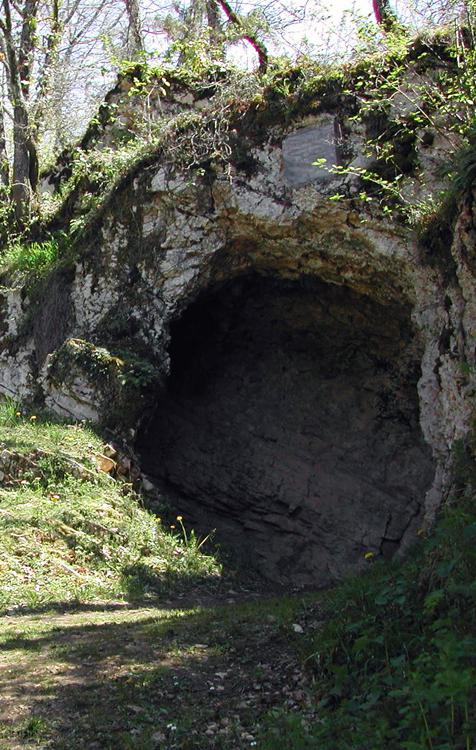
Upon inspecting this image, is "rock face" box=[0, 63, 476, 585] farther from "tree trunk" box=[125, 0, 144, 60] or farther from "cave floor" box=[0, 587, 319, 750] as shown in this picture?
"tree trunk" box=[125, 0, 144, 60]

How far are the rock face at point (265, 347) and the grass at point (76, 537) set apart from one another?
2.61 feet

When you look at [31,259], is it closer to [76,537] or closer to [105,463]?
[105,463]

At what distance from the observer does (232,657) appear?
487 cm

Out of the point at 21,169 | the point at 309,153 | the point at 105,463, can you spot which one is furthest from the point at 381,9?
the point at 105,463

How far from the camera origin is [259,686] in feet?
14.6

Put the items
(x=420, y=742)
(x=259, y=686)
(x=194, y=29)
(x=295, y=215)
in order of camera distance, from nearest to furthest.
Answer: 1. (x=420, y=742)
2. (x=259, y=686)
3. (x=295, y=215)
4. (x=194, y=29)

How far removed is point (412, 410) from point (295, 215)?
266 cm

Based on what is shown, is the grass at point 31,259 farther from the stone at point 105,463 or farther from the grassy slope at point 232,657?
the grassy slope at point 232,657

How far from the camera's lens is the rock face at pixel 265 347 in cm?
884

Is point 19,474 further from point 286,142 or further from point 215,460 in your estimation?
point 286,142

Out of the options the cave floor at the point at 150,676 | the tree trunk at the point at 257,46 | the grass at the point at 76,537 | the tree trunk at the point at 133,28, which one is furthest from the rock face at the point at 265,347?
the tree trunk at the point at 133,28

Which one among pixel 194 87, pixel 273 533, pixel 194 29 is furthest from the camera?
pixel 194 29

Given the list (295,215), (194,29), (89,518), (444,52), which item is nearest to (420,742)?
(89,518)

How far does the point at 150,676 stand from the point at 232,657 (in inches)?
22.0
